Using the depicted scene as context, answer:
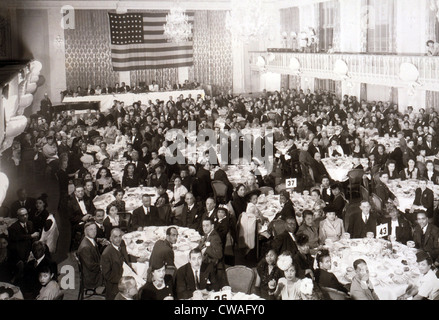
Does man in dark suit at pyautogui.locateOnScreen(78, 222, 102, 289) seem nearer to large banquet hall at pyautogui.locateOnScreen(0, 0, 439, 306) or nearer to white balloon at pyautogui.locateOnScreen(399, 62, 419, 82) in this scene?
large banquet hall at pyautogui.locateOnScreen(0, 0, 439, 306)

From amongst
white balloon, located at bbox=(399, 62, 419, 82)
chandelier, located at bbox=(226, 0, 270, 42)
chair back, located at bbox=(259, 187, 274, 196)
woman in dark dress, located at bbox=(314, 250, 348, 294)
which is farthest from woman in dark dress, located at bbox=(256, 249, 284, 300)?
chandelier, located at bbox=(226, 0, 270, 42)

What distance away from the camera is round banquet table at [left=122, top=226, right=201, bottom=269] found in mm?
7320

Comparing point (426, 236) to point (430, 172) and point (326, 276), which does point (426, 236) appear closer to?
point (326, 276)

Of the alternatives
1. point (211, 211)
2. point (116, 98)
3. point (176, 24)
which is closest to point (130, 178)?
point (211, 211)

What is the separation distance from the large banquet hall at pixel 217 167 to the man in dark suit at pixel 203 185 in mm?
33

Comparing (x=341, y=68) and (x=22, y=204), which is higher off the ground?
(x=341, y=68)

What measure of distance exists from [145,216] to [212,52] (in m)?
19.6

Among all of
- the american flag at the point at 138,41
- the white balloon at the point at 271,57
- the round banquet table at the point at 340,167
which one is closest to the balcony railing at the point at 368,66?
the white balloon at the point at 271,57

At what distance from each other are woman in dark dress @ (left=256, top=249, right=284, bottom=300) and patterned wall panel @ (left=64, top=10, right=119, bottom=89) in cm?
2003

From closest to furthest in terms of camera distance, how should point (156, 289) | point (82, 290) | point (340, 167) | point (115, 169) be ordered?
point (156, 289)
point (82, 290)
point (340, 167)
point (115, 169)

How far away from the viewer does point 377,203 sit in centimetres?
894
